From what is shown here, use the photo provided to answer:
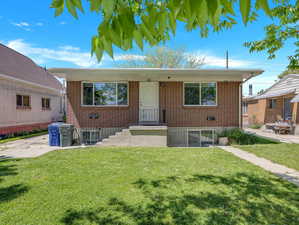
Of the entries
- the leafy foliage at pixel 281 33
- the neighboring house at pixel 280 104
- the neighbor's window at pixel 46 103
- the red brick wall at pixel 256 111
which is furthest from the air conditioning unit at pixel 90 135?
the red brick wall at pixel 256 111

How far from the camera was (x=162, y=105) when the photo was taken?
896 cm

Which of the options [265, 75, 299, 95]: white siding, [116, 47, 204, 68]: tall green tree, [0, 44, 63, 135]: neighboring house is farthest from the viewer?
[116, 47, 204, 68]: tall green tree

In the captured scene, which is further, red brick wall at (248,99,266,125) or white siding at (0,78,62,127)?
red brick wall at (248,99,266,125)

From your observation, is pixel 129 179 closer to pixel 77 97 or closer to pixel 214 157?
pixel 214 157

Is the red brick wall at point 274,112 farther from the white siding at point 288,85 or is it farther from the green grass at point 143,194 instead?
the green grass at point 143,194

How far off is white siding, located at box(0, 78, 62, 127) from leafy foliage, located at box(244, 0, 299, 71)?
1296 cm

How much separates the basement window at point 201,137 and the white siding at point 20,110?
11082 millimetres

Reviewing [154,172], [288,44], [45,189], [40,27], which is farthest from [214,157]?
[40,27]

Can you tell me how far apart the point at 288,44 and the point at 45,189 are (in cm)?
723

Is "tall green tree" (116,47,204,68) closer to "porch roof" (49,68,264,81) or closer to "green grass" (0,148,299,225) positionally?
"porch roof" (49,68,264,81)

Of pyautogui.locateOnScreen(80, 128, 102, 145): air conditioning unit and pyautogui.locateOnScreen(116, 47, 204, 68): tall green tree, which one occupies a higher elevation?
pyautogui.locateOnScreen(116, 47, 204, 68): tall green tree

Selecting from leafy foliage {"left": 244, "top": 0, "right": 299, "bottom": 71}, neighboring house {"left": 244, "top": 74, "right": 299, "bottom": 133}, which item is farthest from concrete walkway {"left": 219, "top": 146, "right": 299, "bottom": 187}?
neighboring house {"left": 244, "top": 74, "right": 299, "bottom": 133}

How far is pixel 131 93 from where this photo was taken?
888 centimetres

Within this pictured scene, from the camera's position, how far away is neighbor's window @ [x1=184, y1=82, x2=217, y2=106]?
8922mm
